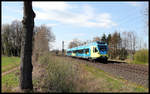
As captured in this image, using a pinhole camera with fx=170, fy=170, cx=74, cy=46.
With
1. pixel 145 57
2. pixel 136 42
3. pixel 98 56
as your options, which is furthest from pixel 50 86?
pixel 136 42

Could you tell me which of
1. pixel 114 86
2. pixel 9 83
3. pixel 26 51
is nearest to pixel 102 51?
pixel 9 83

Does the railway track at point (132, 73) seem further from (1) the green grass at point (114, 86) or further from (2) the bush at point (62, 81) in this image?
(2) the bush at point (62, 81)

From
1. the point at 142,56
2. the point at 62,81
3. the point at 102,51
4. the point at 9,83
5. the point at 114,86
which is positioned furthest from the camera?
the point at 142,56

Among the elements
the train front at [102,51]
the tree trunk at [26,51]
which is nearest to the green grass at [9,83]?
the tree trunk at [26,51]

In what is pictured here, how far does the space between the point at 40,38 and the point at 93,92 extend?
17.7 metres

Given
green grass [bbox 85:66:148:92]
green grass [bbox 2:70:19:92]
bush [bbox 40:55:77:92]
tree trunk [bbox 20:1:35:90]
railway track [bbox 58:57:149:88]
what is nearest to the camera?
green grass [bbox 85:66:148:92]

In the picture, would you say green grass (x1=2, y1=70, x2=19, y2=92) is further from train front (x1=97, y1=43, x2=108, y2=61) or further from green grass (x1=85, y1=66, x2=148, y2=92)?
train front (x1=97, y1=43, x2=108, y2=61)

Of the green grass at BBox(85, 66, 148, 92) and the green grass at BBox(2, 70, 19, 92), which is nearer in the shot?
the green grass at BBox(85, 66, 148, 92)

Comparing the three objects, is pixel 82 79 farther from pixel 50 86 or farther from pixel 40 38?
pixel 40 38

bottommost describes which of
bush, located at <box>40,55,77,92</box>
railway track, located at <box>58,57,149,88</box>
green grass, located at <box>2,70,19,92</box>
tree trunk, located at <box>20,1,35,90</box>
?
railway track, located at <box>58,57,149,88</box>

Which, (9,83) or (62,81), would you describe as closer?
(62,81)

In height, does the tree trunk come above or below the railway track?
above

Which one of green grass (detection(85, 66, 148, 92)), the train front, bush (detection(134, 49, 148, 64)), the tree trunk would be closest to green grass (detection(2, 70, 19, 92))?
the tree trunk

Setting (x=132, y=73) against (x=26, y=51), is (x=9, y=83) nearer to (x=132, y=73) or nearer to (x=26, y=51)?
(x=26, y=51)
